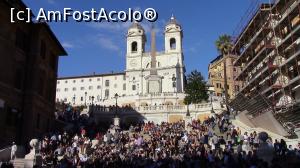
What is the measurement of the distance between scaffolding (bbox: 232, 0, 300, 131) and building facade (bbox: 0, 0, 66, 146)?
71.9 feet

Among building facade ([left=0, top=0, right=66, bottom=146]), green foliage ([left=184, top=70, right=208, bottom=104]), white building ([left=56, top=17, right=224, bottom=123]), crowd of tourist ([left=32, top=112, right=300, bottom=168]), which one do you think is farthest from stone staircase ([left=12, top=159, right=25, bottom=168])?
green foliage ([left=184, top=70, right=208, bottom=104])

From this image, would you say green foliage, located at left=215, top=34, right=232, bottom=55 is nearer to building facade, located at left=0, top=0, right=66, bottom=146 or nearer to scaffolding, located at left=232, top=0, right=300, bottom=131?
scaffolding, located at left=232, top=0, right=300, bottom=131

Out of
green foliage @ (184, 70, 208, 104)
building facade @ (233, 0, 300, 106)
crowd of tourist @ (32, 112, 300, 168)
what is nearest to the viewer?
crowd of tourist @ (32, 112, 300, 168)

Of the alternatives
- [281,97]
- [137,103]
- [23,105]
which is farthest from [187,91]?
[23,105]

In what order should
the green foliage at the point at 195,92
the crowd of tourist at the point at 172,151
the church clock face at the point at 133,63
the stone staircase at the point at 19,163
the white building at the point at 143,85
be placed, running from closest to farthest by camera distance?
the crowd of tourist at the point at 172,151, the stone staircase at the point at 19,163, the white building at the point at 143,85, the green foliage at the point at 195,92, the church clock face at the point at 133,63

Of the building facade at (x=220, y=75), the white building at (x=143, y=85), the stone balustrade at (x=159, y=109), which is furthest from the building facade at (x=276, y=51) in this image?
the building facade at (x=220, y=75)

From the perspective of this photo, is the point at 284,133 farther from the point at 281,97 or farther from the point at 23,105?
the point at 23,105

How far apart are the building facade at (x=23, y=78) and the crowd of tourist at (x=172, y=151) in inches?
151

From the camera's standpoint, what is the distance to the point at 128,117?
64125 millimetres

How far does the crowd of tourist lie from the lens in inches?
925

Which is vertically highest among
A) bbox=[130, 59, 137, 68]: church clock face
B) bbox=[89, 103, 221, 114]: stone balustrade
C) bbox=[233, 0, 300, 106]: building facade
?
bbox=[130, 59, 137, 68]: church clock face

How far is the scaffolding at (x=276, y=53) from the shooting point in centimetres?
3738

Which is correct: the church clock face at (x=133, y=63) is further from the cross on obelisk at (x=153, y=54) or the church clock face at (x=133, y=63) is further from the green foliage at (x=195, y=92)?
the green foliage at (x=195, y=92)

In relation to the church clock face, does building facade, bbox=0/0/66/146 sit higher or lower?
lower
